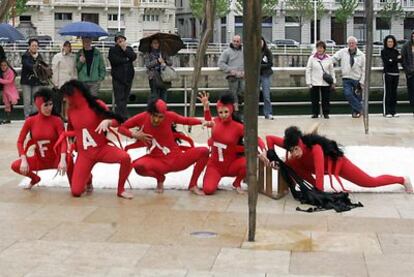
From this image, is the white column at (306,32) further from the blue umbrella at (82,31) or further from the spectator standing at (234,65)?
the spectator standing at (234,65)

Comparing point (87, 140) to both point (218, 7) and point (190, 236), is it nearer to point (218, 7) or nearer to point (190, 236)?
point (190, 236)

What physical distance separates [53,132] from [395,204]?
3.57 m

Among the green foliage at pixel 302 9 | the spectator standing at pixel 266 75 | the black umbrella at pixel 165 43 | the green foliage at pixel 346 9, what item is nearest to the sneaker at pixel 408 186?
the black umbrella at pixel 165 43

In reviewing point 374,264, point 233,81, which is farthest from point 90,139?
point 233,81

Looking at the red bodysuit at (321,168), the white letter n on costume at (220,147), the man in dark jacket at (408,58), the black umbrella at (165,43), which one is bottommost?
the red bodysuit at (321,168)

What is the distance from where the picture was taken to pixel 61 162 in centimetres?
811

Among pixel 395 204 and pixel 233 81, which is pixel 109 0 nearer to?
pixel 233 81

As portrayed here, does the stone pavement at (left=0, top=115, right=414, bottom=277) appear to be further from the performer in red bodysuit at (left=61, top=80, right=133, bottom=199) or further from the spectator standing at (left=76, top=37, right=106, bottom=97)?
the spectator standing at (left=76, top=37, right=106, bottom=97)

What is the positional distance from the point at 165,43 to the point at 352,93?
3947 millimetres

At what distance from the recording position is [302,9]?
186 ft

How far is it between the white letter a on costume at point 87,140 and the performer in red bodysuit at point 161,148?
298 millimetres

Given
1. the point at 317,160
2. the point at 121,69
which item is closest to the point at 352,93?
the point at 121,69

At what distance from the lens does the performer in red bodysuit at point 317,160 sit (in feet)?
25.8

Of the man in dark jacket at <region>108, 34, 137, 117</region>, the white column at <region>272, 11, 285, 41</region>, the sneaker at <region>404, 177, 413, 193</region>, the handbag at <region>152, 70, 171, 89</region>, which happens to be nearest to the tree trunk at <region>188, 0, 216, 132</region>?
the handbag at <region>152, 70, 171, 89</region>
